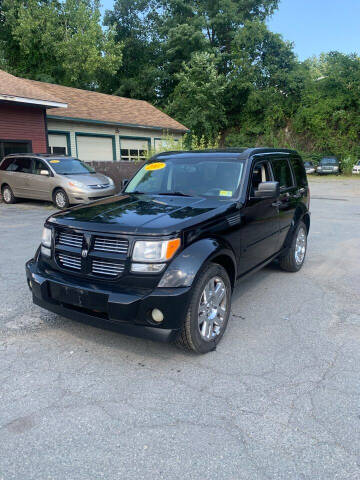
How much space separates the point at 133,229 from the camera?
320cm

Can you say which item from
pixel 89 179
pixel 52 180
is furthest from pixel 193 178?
pixel 52 180

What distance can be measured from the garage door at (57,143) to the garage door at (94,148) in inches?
33.0

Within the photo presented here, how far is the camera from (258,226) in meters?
4.44

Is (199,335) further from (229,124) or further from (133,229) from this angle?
(229,124)

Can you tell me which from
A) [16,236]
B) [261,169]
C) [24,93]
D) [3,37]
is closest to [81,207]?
[261,169]

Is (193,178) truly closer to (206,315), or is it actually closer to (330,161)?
(206,315)

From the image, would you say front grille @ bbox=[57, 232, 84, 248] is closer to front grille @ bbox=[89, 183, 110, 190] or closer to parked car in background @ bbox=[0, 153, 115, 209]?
parked car in background @ bbox=[0, 153, 115, 209]

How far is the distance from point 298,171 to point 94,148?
56.6 ft

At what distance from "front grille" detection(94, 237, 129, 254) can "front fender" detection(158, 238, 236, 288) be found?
41 centimetres

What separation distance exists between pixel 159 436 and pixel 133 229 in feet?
5.02

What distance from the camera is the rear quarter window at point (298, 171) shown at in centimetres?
590

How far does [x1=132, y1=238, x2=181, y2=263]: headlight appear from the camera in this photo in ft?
10.3

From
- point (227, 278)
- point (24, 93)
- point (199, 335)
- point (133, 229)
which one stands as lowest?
point (199, 335)

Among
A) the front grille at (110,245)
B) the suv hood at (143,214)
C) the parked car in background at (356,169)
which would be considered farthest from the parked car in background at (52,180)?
the parked car in background at (356,169)
